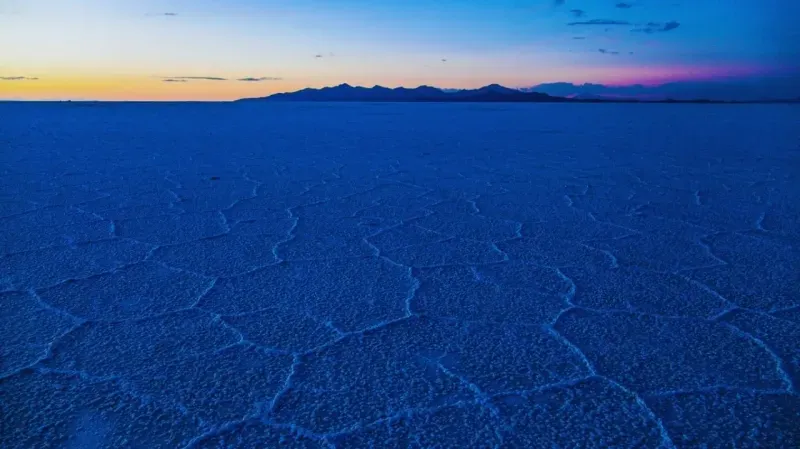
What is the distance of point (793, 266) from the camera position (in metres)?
1.80

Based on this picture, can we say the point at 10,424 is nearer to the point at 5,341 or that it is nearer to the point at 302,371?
the point at 5,341

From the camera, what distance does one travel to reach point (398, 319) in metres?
1.41

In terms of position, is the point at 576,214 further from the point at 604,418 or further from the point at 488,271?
the point at 604,418

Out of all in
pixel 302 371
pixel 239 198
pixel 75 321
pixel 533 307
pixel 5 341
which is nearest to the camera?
pixel 302 371

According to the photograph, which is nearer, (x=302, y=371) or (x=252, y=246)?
(x=302, y=371)

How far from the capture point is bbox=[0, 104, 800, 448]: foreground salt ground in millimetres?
985

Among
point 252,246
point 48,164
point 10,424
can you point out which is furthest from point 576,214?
point 48,164

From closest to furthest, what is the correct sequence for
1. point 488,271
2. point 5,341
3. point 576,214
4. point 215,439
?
1. point 215,439
2. point 5,341
3. point 488,271
4. point 576,214

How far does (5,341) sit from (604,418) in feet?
4.26

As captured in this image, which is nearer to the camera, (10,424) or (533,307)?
(10,424)

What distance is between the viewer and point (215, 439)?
935 mm

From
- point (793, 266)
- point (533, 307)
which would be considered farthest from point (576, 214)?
point (533, 307)

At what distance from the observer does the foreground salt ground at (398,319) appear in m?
0.99

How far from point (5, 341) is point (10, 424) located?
371 millimetres
